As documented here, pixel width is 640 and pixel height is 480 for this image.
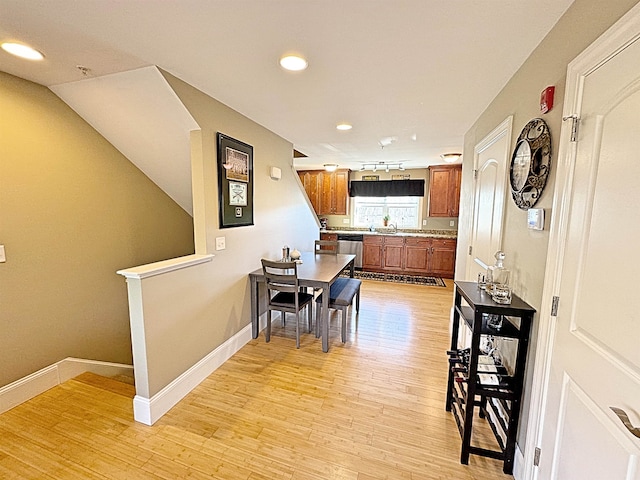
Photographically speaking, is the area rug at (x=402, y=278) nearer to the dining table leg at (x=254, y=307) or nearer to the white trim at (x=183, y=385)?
the dining table leg at (x=254, y=307)

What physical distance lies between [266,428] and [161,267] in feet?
4.24

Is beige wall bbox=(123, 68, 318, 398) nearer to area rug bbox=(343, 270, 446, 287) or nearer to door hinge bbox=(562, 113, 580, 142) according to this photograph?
door hinge bbox=(562, 113, 580, 142)

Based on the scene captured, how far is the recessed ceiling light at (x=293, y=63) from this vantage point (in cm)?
169

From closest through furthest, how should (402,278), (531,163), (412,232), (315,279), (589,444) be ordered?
(589,444) < (531,163) < (315,279) < (402,278) < (412,232)

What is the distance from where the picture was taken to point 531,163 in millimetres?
1476

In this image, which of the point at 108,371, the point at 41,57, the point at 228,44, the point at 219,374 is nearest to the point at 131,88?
the point at 41,57

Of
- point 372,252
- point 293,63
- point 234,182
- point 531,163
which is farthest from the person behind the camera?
point 372,252

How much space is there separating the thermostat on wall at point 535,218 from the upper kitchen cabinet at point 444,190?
187 inches

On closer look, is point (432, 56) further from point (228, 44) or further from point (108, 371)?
point (108, 371)

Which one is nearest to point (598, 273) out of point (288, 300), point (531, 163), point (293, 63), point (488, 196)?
point (531, 163)

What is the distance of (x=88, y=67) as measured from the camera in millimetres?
1860

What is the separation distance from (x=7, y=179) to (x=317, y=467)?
2.77 meters

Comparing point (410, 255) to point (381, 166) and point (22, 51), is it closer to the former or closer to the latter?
point (381, 166)

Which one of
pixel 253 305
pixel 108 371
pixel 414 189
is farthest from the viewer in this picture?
pixel 414 189
